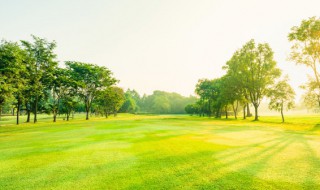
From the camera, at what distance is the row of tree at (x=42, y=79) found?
4250 centimetres

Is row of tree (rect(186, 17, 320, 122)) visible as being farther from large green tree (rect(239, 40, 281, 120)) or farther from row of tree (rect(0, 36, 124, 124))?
row of tree (rect(0, 36, 124, 124))

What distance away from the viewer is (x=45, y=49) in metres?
57.9

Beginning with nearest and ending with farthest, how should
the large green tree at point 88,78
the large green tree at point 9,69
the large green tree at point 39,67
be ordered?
the large green tree at point 9,69 < the large green tree at point 39,67 < the large green tree at point 88,78

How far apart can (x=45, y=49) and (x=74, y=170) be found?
59.8m

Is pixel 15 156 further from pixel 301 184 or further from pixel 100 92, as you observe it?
pixel 100 92

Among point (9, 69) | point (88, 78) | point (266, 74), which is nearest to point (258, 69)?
point (266, 74)

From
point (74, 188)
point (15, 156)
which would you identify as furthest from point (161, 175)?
point (15, 156)

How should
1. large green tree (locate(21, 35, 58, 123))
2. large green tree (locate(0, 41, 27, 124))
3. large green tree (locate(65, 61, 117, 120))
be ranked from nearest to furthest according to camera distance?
1. large green tree (locate(0, 41, 27, 124))
2. large green tree (locate(21, 35, 58, 123))
3. large green tree (locate(65, 61, 117, 120))

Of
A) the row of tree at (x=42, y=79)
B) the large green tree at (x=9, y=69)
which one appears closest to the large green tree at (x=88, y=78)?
the row of tree at (x=42, y=79)

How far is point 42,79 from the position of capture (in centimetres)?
5744

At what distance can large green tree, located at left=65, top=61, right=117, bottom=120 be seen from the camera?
67.9 m

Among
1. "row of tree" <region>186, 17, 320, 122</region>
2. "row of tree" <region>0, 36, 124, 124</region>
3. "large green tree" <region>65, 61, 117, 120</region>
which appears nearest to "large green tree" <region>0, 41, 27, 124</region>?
"row of tree" <region>0, 36, 124, 124</region>

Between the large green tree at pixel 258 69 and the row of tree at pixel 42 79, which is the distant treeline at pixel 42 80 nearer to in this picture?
the row of tree at pixel 42 79

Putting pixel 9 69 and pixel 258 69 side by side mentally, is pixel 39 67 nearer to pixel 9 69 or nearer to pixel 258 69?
pixel 9 69
